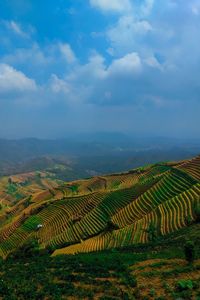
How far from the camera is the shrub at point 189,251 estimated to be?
2617 cm

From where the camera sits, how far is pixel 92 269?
28.8 m

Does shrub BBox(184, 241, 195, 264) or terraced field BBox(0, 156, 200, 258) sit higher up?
shrub BBox(184, 241, 195, 264)

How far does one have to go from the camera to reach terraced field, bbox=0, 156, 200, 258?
1948 inches

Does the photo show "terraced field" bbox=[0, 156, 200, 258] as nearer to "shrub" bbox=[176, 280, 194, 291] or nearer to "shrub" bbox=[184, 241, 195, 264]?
"shrub" bbox=[184, 241, 195, 264]

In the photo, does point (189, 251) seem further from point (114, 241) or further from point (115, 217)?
point (115, 217)

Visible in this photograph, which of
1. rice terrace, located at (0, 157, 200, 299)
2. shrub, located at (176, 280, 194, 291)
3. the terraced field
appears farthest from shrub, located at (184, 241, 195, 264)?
the terraced field

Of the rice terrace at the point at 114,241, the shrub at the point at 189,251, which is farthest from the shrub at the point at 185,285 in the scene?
the shrub at the point at 189,251

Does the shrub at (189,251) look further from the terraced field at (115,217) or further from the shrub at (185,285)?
the terraced field at (115,217)

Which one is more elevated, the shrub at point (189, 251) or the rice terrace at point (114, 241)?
the shrub at point (189, 251)

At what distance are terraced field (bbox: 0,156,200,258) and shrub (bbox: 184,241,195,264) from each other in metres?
18.2

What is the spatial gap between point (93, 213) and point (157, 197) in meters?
14.4

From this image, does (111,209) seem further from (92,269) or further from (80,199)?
(92,269)

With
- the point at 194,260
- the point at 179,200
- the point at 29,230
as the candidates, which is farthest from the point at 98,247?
the point at 29,230

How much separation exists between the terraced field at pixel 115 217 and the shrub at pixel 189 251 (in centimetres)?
1823
